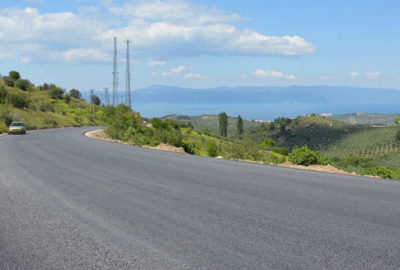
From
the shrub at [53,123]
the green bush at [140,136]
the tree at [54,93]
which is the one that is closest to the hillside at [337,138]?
the shrub at [53,123]

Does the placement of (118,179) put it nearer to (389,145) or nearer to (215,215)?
(215,215)

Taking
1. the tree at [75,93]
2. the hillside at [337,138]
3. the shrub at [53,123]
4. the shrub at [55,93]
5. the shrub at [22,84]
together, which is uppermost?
the tree at [75,93]

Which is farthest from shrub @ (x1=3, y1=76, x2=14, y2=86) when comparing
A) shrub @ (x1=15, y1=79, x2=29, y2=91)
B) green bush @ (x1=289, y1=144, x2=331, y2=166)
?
green bush @ (x1=289, y1=144, x2=331, y2=166)

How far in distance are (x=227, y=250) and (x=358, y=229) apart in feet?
7.09

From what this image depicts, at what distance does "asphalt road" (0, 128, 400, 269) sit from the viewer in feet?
14.1

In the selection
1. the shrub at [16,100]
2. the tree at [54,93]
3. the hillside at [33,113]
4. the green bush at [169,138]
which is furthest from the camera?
the tree at [54,93]

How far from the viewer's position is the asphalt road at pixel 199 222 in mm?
4309

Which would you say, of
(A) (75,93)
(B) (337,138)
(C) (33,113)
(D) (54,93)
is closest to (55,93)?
(D) (54,93)

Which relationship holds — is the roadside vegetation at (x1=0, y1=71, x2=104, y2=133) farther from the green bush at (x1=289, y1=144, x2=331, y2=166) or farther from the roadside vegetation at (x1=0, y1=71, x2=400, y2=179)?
the green bush at (x1=289, y1=144, x2=331, y2=166)

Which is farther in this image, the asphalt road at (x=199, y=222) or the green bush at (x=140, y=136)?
the green bush at (x=140, y=136)

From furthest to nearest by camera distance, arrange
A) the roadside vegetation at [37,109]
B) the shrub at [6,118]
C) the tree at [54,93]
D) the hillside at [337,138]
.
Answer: the tree at [54,93]
the hillside at [337,138]
the roadside vegetation at [37,109]
the shrub at [6,118]

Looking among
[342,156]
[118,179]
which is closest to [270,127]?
[342,156]

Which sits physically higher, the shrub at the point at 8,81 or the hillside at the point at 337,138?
the shrub at the point at 8,81

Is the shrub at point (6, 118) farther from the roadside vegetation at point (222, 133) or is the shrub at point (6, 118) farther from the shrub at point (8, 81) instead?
the shrub at point (8, 81)
